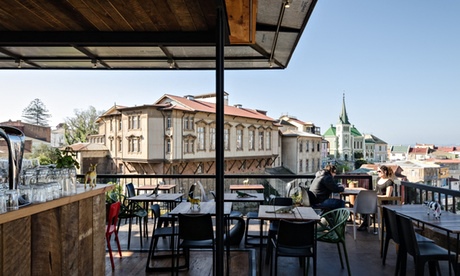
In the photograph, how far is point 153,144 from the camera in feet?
95.7

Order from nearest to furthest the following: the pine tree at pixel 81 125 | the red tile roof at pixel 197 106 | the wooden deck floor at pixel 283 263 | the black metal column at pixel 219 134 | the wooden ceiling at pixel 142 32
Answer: the black metal column at pixel 219 134 < the wooden ceiling at pixel 142 32 < the wooden deck floor at pixel 283 263 < the red tile roof at pixel 197 106 < the pine tree at pixel 81 125

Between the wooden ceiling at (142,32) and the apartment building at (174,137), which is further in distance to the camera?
the apartment building at (174,137)

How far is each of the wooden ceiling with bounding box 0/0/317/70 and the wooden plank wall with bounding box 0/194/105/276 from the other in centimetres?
151

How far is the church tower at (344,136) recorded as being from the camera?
2623 inches

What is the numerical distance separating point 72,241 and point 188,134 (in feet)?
90.2

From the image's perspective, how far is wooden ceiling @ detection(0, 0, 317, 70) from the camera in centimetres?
255

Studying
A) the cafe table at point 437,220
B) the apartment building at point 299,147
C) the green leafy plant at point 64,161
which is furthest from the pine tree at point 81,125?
the cafe table at point 437,220

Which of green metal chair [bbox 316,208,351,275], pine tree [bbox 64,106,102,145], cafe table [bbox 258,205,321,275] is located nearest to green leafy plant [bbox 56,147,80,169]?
cafe table [bbox 258,205,321,275]

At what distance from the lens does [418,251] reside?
3.27m

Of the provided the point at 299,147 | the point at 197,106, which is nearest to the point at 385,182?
the point at 197,106

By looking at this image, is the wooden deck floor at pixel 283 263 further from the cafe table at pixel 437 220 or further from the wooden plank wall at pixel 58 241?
the wooden plank wall at pixel 58 241

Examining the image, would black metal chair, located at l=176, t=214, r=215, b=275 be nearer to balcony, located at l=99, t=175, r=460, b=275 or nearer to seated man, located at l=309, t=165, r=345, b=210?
balcony, located at l=99, t=175, r=460, b=275

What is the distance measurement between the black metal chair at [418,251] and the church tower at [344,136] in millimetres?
66012

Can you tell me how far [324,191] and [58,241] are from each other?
14.9 ft
